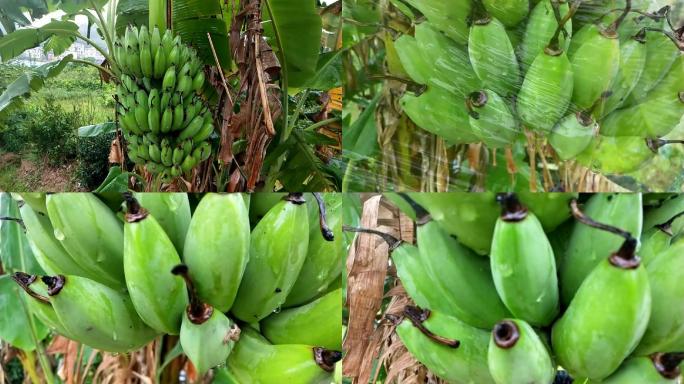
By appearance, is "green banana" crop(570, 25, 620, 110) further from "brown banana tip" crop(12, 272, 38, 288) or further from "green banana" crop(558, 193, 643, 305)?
"brown banana tip" crop(12, 272, 38, 288)

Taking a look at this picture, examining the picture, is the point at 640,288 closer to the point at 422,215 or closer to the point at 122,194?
the point at 422,215

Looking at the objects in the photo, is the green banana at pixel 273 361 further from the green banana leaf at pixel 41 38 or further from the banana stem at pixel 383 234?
the green banana leaf at pixel 41 38

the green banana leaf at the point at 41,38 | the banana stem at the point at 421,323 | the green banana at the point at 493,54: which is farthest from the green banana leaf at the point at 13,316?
the green banana at the point at 493,54

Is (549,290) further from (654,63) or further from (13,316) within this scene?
(13,316)

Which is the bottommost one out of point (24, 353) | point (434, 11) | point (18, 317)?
point (24, 353)

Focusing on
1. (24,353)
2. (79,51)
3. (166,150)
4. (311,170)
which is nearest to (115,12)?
(79,51)

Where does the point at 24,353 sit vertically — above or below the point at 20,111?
below
